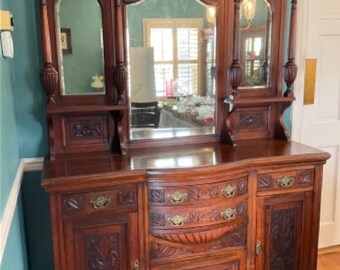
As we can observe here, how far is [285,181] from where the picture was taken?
6.09 ft

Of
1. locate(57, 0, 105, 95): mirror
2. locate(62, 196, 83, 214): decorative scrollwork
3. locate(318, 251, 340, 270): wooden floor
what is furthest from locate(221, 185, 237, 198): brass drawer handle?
locate(318, 251, 340, 270): wooden floor

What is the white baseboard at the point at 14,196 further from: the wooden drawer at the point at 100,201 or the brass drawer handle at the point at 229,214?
the brass drawer handle at the point at 229,214

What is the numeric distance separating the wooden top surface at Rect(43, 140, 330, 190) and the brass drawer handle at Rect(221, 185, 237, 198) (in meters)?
0.10

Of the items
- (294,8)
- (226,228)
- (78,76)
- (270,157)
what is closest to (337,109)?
(294,8)

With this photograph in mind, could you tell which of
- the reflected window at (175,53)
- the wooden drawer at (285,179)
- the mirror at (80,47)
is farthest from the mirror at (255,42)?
the mirror at (80,47)

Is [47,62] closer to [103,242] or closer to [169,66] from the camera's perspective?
[169,66]

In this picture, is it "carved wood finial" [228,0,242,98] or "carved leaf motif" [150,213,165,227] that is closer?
"carved leaf motif" [150,213,165,227]

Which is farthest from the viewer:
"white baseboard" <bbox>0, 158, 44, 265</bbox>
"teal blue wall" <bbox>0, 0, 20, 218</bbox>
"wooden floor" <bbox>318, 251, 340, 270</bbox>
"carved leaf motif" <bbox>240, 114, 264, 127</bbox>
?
"wooden floor" <bbox>318, 251, 340, 270</bbox>

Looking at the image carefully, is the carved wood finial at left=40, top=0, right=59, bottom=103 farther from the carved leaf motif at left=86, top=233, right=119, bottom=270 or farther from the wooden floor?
the wooden floor

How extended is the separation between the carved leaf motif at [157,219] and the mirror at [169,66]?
0.48 meters

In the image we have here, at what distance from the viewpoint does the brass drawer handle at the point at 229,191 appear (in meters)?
1.73

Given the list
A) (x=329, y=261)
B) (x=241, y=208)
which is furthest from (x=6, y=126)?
(x=329, y=261)

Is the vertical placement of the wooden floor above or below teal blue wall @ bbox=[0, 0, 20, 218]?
below

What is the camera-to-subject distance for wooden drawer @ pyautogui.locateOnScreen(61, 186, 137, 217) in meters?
1.59
